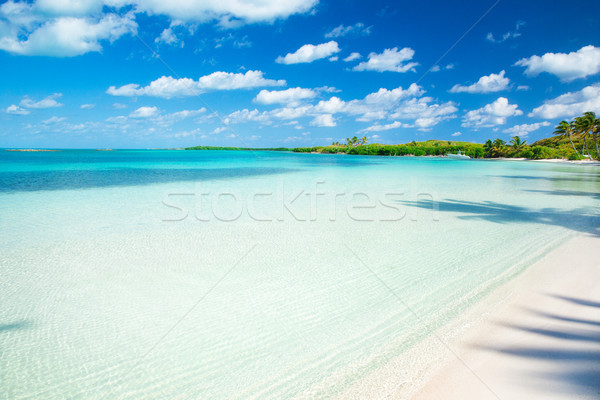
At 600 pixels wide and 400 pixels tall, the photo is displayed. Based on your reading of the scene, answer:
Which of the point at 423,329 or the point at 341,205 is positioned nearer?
the point at 423,329

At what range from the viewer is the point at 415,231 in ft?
22.9

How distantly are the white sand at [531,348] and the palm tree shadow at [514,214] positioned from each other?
432 cm

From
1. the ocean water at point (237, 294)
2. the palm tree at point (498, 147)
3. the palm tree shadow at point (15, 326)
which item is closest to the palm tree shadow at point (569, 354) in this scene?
the ocean water at point (237, 294)

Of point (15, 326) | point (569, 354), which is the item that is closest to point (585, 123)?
point (569, 354)

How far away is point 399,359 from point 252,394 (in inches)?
49.3

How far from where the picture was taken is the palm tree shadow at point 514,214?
7.40m

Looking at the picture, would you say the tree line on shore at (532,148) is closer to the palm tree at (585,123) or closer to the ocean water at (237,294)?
the palm tree at (585,123)

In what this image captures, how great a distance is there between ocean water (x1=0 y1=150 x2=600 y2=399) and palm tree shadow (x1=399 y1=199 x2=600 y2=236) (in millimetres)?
126

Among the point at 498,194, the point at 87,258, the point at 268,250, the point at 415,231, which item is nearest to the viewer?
the point at 87,258

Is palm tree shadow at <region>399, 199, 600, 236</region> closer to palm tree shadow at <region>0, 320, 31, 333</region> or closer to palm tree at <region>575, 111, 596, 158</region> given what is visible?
palm tree shadow at <region>0, 320, 31, 333</region>

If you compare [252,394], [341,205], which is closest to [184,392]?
[252,394]

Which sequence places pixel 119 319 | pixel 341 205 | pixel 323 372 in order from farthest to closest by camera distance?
pixel 341 205 → pixel 119 319 → pixel 323 372

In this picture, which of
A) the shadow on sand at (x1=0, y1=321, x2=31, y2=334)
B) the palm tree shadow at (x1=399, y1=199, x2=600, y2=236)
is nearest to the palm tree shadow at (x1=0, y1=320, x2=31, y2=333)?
the shadow on sand at (x1=0, y1=321, x2=31, y2=334)

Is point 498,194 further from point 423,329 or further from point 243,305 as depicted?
point 243,305
